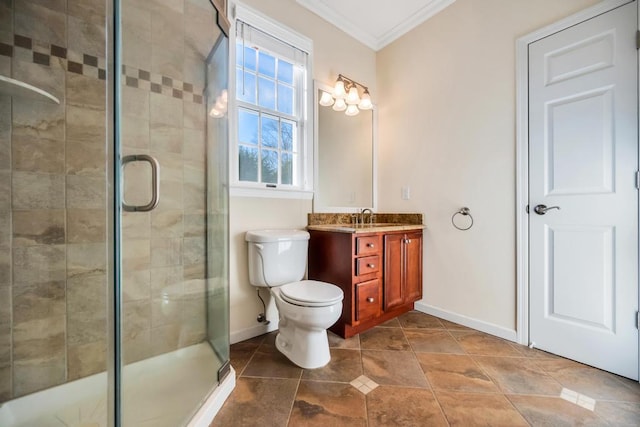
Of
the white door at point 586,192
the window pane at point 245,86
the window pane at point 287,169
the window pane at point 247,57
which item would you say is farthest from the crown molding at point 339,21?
the white door at point 586,192

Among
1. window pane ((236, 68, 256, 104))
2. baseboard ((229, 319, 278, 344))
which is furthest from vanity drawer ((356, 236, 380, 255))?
window pane ((236, 68, 256, 104))

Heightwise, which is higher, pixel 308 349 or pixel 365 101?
pixel 365 101

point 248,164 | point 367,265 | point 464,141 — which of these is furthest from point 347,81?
point 367,265

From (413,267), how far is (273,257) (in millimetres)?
1242

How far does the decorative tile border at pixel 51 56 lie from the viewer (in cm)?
114

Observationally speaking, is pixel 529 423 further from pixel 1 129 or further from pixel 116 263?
pixel 1 129

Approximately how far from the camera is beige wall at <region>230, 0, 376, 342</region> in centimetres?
183

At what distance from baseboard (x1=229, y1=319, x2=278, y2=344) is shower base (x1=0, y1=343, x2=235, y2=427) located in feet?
1.44

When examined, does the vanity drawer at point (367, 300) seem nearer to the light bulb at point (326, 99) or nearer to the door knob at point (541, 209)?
the door knob at point (541, 209)

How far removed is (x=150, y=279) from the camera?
1.47 m

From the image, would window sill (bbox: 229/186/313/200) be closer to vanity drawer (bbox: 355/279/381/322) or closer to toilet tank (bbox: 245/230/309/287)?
toilet tank (bbox: 245/230/309/287)

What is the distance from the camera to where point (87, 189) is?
131 centimetres

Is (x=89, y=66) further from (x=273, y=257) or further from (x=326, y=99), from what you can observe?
(x=326, y=99)

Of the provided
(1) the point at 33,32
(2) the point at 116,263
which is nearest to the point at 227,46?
(1) the point at 33,32
